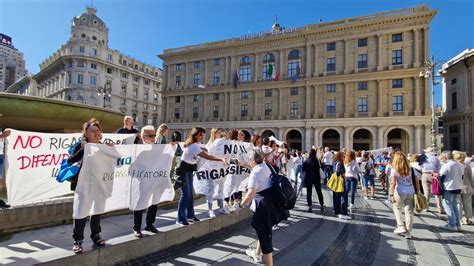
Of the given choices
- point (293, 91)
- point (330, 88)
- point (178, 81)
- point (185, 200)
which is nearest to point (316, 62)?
point (330, 88)

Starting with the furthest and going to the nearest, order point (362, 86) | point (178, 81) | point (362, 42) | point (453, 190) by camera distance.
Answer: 1. point (178, 81)
2. point (362, 42)
3. point (362, 86)
4. point (453, 190)

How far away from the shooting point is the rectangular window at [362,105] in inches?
1406

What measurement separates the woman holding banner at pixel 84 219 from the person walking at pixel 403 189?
19.7ft

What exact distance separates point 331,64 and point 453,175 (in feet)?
113

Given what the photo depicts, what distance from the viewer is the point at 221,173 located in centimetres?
621

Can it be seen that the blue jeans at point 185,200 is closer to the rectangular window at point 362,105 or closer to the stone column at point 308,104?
the stone column at point 308,104

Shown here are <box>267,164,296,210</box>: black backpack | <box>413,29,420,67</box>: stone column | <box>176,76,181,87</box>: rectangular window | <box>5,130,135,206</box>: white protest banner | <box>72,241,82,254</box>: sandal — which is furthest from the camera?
<box>176,76,181,87</box>: rectangular window

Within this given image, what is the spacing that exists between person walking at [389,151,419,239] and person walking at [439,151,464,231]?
5.37ft

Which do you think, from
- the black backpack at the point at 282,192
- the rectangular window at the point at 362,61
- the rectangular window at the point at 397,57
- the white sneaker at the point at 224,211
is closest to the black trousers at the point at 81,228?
the black backpack at the point at 282,192

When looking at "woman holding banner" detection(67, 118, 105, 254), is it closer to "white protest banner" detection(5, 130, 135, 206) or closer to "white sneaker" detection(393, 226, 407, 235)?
"white protest banner" detection(5, 130, 135, 206)

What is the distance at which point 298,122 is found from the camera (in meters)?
38.5

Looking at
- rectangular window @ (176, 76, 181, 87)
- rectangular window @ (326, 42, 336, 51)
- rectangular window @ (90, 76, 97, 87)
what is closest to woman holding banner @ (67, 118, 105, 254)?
rectangular window @ (326, 42, 336, 51)

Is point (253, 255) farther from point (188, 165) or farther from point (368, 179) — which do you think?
point (368, 179)

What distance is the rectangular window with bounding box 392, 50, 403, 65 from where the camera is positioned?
1356 inches
